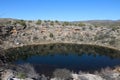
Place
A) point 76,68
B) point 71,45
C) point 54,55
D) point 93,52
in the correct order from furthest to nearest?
1. point 71,45
2. point 93,52
3. point 54,55
4. point 76,68

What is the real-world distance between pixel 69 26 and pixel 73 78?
40847 mm

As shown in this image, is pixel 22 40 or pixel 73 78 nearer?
pixel 73 78

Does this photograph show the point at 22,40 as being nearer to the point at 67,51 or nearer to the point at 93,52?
the point at 67,51

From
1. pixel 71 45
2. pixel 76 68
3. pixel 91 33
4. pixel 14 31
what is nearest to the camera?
pixel 76 68

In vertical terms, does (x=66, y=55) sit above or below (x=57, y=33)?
below

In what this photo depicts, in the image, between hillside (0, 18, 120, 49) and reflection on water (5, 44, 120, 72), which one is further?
hillside (0, 18, 120, 49)

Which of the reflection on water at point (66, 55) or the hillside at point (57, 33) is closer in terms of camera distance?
the reflection on water at point (66, 55)

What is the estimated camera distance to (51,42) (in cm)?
5559

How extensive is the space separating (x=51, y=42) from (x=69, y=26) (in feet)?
35.2

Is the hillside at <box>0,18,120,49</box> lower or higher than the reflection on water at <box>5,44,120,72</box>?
higher

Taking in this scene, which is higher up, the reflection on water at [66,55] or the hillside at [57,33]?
the hillside at [57,33]

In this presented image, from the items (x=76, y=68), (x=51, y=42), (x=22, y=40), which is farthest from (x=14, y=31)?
Answer: (x=76, y=68)

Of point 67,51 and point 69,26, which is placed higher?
point 69,26

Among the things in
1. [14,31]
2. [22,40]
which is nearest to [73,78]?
[22,40]
